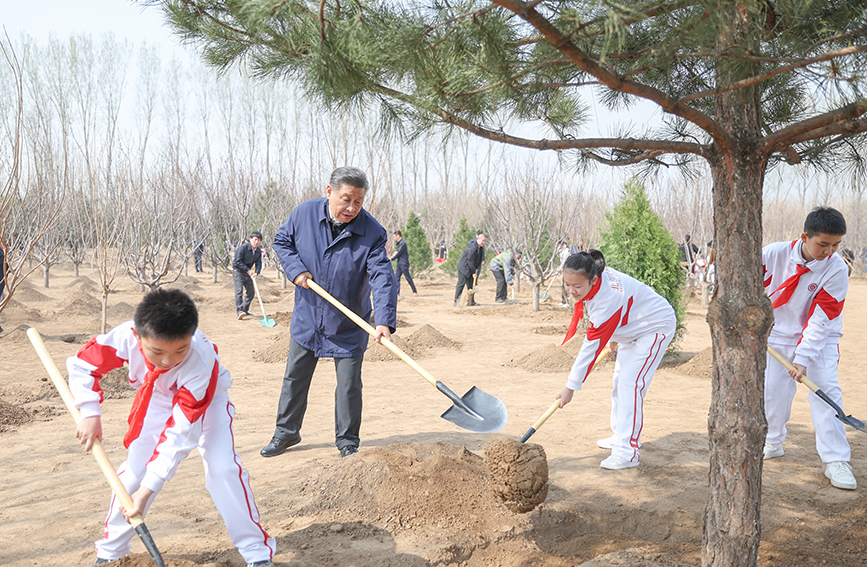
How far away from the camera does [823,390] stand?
357cm

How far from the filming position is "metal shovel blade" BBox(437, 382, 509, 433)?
3092mm

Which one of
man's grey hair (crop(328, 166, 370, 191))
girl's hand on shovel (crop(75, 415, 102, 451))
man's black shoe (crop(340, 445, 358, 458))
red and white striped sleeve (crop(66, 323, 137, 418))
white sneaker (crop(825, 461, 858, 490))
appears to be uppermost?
man's grey hair (crop(328, 166, 370, 191))

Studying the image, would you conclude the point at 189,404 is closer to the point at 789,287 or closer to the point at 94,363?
the point at 94,363

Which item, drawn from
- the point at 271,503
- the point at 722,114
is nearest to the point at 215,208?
the point at 271,503

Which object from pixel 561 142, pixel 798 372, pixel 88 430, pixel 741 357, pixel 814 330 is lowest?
pixel 798 372

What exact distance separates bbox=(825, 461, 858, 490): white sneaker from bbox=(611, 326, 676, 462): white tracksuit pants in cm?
103

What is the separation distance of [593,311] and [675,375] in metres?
3.56

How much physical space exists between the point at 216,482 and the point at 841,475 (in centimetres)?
326

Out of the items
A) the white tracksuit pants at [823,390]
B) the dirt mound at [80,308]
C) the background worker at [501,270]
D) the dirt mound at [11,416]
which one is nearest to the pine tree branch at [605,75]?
the white tracksuit pants at [823,390]

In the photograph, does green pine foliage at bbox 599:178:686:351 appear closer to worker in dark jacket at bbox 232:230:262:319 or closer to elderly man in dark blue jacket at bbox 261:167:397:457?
elderly man in dark blue jacket at bbox 261:167:397:457

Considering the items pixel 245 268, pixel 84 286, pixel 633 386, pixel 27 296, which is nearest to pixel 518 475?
pixel 633 386

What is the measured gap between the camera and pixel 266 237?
736 inches

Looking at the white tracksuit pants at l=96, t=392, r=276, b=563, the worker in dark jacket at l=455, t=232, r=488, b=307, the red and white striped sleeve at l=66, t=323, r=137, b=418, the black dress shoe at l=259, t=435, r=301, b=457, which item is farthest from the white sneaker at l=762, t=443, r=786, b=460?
the worker in dark jacket at l=455, t=232, r=488, b=307

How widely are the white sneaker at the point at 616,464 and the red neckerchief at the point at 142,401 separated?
2.57m
